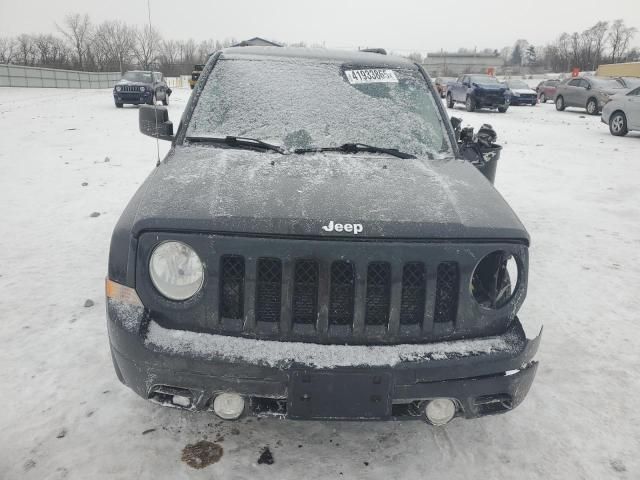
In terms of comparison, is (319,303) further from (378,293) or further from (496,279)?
(496,279)

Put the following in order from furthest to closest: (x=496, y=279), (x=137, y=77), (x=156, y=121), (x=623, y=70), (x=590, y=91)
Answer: (x=623, y=70) < (x=137, y=77) < (x=590, y=91) < (x=156, y=121) < (x=496, y=279)

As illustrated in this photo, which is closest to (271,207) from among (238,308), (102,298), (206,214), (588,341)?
(206,214)

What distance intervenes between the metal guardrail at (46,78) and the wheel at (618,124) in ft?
126

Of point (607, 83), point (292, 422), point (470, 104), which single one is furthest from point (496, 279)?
point (607, 83)

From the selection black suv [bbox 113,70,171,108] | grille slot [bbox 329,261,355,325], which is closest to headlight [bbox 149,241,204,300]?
Result: grille slot [bbox 329,261,355,325]

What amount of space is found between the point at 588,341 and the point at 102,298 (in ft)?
11.9

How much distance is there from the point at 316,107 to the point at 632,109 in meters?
14.1

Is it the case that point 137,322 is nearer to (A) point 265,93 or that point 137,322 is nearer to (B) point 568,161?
(A) point 265,93

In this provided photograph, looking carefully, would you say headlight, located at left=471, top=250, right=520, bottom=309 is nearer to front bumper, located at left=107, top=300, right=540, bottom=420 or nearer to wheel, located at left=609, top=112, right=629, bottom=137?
front bumper, located at left=107, top=300, right=540, bottom=420

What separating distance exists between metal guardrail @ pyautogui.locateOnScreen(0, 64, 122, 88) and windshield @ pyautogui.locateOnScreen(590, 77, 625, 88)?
123 ft

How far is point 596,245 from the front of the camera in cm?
559

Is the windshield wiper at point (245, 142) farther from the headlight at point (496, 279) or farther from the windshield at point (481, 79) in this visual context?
the windshield at point (481, 79)

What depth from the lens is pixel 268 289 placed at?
2.04 metres

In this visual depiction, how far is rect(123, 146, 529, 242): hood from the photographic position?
2.06 metres
